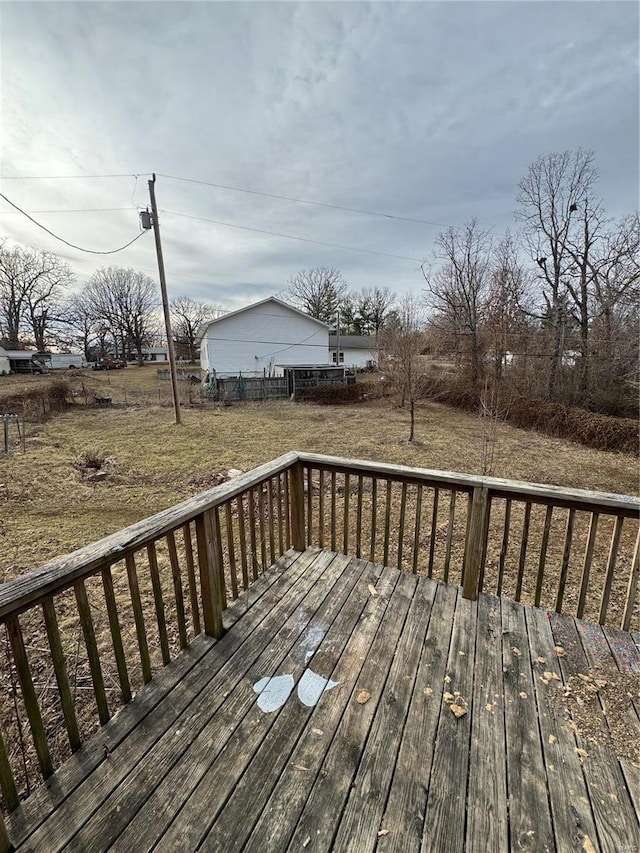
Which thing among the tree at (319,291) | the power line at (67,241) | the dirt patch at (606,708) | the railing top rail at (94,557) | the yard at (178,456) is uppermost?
the tree at (319,291)

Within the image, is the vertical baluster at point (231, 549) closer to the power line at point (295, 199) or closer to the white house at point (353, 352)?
the power line at point (295, 199)

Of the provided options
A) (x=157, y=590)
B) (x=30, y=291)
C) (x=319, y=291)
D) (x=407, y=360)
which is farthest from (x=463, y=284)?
(x=30, y=291)

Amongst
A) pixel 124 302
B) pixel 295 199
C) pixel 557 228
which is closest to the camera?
pixel 295 199

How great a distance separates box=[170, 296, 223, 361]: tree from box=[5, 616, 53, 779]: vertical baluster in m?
40.4

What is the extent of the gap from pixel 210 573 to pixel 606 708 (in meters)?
2.00

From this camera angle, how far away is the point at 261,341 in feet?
65.3

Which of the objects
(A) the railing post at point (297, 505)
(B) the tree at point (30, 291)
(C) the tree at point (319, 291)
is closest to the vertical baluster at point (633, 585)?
(A) the railing post at point (297, 505)

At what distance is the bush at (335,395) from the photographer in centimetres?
1672

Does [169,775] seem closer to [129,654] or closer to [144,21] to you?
[129,654]

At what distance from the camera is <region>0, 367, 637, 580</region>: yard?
14.6 ft

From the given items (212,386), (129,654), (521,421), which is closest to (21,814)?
(129,654)

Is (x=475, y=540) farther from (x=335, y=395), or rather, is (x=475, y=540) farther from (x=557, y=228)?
(x=557, y=228)

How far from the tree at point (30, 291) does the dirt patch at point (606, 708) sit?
4362 centimetres

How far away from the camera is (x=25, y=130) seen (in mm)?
4621
